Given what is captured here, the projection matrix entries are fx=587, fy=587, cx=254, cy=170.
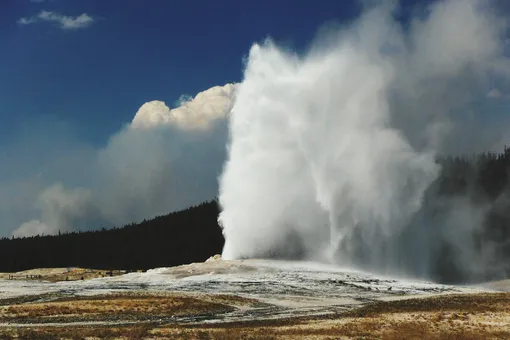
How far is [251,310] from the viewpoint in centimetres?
4984

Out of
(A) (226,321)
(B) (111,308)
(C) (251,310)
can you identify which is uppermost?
(B) (111,308)

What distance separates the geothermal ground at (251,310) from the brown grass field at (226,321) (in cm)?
7

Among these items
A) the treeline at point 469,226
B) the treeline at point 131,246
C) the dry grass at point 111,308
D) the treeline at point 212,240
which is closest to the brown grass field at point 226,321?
the dry grass at point 111,308

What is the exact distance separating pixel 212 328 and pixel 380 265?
6488 centimetres

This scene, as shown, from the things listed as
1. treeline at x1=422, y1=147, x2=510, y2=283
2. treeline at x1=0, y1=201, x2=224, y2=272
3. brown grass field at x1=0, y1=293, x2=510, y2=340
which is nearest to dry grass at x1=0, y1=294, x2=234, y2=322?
brown grass field at x1=0, y1=293, x2=510, y2=340

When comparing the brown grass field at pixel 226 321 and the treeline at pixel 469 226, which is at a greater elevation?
the treeline at pixel 469 226

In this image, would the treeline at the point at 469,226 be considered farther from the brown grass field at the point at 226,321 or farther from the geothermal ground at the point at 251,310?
the brown grass field at the point at 226,321

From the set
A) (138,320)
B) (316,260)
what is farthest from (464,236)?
(138,320)

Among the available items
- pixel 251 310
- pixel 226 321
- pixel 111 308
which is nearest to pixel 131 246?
pixel 111 308

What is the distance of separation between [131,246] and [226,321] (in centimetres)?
14564

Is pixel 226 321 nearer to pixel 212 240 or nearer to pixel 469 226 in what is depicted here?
pixel 469 226

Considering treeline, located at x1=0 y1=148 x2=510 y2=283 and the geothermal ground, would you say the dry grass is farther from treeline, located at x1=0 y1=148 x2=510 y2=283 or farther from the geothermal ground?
treeline, located at x1=0 y1=148 x2=510 y2=283

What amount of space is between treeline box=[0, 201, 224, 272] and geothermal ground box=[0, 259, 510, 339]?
90.8 m

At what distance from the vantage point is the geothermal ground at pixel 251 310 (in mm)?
35625
